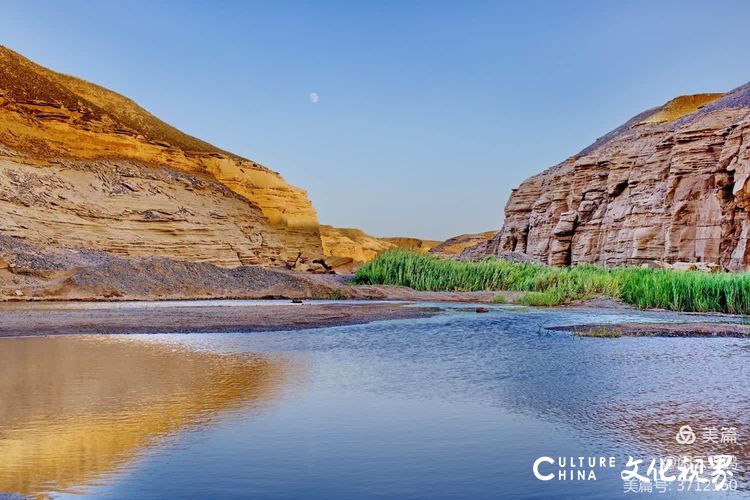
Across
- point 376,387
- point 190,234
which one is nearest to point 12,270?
point 190,234

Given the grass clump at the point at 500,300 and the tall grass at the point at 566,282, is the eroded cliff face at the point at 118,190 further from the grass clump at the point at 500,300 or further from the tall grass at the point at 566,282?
the grass clump at the point at 500,300

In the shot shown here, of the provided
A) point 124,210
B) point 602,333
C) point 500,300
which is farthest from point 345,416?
point 124,210

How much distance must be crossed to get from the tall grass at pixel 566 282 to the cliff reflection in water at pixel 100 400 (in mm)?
10328

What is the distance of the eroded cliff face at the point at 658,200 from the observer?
27.6 meters

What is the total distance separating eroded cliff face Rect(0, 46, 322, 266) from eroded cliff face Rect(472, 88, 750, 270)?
15970 mm

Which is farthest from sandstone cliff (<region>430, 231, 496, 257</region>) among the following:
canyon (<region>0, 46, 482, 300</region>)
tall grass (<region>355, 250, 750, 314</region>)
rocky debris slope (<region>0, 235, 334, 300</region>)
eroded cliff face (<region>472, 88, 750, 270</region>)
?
rocky debris slope (<region>0, 235, 334, 300</region>)

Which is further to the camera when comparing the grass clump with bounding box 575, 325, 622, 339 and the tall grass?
the tall grass

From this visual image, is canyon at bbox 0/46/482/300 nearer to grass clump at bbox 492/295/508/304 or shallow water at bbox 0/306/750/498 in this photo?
grass clump at bbox 492/295/508/304

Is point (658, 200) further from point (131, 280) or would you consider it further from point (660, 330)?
point (660, 330)

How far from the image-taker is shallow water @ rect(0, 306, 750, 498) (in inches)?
97.7

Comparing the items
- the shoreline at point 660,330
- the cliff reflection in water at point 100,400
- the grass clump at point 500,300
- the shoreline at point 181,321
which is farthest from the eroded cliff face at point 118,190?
the shoreline at point 660,330

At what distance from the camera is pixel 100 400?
3.89 metres

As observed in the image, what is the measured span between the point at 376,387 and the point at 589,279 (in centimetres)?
1369

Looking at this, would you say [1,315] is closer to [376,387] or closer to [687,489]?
[376,387]
